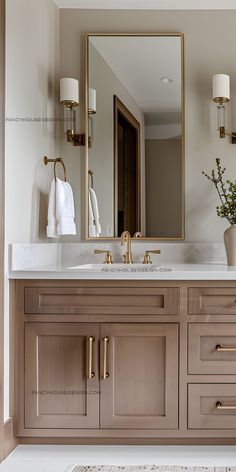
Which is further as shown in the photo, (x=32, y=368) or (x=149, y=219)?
(x=149, y=219)

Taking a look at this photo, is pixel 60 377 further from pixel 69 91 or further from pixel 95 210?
pixel 69 91

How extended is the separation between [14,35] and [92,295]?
1226mm

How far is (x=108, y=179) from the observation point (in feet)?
9.85

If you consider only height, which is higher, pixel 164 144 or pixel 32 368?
pixel 164 144

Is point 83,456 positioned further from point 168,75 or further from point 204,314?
point 168,75

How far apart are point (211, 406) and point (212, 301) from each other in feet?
1.51

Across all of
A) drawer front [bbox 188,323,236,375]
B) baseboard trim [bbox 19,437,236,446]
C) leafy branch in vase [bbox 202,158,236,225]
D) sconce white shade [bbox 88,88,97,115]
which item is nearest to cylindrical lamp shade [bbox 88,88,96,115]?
sconce white shade [bbox 88,88,97,115]

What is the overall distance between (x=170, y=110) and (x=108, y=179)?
54 centimetres

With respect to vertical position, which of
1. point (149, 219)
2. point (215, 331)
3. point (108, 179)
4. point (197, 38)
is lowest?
point (215, 331)

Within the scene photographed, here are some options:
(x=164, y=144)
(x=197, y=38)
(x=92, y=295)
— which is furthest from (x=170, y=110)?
(x=92, y=295)

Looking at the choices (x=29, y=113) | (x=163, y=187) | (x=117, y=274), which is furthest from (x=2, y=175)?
(x=163, y=187)

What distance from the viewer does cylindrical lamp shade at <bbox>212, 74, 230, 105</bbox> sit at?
9.31 ft

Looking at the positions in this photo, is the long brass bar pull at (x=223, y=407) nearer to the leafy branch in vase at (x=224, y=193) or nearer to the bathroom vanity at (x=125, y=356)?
the bathroom vanity at (x=125, y=356)

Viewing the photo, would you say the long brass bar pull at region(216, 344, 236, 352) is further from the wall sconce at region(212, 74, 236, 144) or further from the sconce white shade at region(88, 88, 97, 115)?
the sconce white shade at region(88, 88, 97, 115)
